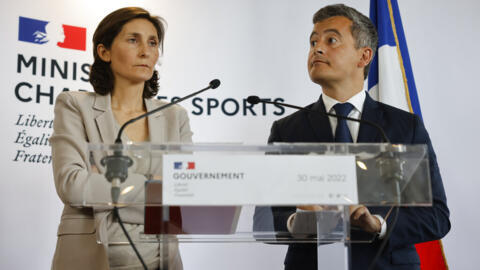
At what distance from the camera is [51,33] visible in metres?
3.66

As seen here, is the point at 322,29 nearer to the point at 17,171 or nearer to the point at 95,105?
the point at 95,105

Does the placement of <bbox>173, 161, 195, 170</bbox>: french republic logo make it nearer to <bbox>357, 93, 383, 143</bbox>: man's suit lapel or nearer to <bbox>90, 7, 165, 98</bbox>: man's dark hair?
<bbox>357, 93, 383, 143</bbox>: man's suit lapel

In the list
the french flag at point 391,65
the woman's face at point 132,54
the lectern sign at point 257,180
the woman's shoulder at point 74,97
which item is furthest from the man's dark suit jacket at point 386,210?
the french flag at point 391,65

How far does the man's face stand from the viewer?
8.83 feet

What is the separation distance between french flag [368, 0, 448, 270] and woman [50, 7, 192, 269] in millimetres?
1586

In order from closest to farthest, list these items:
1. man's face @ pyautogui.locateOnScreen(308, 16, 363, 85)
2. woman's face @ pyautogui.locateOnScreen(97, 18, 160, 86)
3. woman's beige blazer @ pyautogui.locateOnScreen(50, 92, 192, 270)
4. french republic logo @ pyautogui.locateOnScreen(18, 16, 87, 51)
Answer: woman's beige blazer @ pyautogui.locateOnScreen(50, 92, 192, 270) < woman's face @ pyautogui.locateOnScreen(97, 18, 160, 86) < man's face @ pyautogui.locateOnScreen(308, 16, 363, 85) < french republic logo @ pyautogui.locateOnScreen(18, 16, 87, 51)

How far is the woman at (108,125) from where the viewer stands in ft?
5.97

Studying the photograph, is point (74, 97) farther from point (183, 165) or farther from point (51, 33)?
point (51, 33)

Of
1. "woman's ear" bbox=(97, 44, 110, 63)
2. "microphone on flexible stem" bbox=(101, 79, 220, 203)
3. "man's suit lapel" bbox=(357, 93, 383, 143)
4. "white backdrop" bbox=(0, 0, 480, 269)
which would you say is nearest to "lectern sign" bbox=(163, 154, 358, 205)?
"microphone on flexible stem" bbox=(101, 79, 220, 203)

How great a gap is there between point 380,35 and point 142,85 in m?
1.82

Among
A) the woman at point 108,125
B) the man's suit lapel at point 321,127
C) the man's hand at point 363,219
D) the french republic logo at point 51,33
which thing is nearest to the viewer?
the man's hand at point 363,219

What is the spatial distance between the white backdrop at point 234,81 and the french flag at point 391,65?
1.03ft

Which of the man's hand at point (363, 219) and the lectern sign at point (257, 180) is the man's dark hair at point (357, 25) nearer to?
the man's hand at point (363, 219)

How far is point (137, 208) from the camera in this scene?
1600 millimetres
